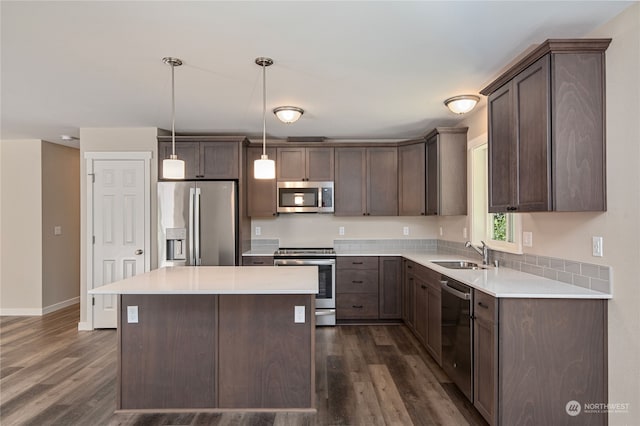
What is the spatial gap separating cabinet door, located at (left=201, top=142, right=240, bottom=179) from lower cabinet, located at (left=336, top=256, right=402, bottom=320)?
174 cm

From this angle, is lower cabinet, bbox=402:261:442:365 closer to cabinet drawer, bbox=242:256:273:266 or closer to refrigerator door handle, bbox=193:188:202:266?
cabinet drawer, bbox=242:256:273:266

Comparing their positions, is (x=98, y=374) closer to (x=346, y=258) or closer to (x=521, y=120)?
(x=346, y=258)

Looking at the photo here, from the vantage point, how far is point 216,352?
8.40ft

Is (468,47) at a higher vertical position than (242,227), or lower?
higher

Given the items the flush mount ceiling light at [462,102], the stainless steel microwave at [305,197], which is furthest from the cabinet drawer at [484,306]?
the stainless steel microwave at [305,197]

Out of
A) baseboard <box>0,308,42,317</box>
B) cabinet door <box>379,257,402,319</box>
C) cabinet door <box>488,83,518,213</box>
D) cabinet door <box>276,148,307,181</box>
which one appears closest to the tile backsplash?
cabinet door <box>488,83,518,213</box>

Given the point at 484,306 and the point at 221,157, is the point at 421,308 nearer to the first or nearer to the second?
the point at 484,306

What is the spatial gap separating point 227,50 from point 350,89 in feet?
3.74

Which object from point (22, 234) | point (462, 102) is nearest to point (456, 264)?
point (462, 102)

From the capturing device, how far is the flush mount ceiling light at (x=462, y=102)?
3.29m

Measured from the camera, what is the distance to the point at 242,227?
4.58 meters

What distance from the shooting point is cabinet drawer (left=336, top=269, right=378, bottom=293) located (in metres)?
4.58

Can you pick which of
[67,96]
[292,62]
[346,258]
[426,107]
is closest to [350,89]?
[292,62]

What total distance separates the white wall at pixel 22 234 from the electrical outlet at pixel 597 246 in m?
6.16
